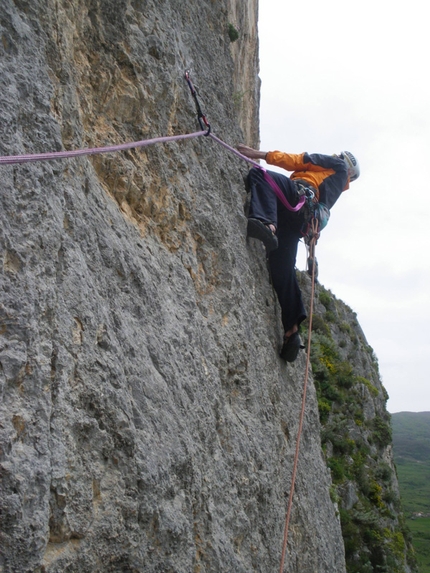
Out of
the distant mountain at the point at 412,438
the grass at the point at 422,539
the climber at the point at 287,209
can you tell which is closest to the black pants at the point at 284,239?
the climber at the point at 287,209

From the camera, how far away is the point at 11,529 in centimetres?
207

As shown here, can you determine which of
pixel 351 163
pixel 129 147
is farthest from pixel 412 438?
pixel 129 147

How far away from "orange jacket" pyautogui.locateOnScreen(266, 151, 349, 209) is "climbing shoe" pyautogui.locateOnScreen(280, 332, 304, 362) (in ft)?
5.67

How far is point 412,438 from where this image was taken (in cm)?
14600

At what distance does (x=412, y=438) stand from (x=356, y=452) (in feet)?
472

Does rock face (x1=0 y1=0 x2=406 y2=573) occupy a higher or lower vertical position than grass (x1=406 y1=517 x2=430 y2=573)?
higher

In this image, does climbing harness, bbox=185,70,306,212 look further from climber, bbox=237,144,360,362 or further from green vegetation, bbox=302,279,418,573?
green vegetation, bbox=302,279,418,573

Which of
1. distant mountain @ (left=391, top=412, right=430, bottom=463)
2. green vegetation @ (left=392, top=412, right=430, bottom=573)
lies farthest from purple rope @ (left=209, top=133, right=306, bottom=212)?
distant mountain @ (left=391, top=412, right=430, bottom=463)

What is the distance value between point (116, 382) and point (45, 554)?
2.90ft

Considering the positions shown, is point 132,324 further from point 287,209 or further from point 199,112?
point 287,209

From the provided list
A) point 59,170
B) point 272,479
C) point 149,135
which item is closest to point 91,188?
point 59,170

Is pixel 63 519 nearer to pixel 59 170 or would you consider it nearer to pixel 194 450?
pixel 194 450

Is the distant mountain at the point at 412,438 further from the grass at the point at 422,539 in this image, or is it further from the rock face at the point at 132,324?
the rock face at the point at 132,324

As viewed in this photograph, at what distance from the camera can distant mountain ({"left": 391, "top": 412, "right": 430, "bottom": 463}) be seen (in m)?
127
